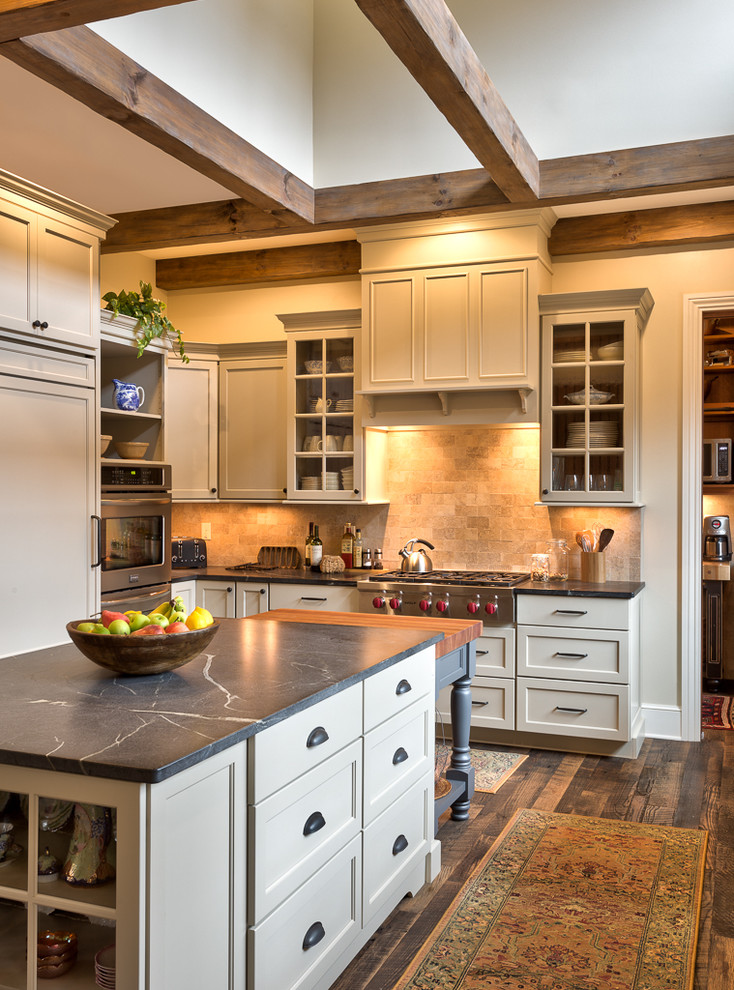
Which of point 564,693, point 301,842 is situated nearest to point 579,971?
point 301,842

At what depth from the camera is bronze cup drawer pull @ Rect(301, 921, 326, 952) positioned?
2205 mm

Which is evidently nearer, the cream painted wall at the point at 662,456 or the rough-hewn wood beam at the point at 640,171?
the rough-hewn wood beam at the point at 640,171

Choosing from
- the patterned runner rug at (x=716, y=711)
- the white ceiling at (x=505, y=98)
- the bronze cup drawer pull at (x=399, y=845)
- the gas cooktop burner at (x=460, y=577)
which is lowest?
the patterned runner rug at (x=716, y=711)

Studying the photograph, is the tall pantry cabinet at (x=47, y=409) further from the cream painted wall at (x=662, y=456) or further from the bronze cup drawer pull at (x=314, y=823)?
the cream painted wall at (x=662, y=456)

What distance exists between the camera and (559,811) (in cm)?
389

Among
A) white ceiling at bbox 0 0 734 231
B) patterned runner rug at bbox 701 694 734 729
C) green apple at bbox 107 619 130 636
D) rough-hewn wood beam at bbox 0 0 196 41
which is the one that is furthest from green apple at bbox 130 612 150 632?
patterned runner rug at bbox 701 694 734 729

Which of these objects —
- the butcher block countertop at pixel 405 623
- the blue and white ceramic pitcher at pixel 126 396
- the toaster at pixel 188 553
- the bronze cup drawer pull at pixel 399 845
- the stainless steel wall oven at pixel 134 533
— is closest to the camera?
the bronze cup drawer pull at pixel 399 845

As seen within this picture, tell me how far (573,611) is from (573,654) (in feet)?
0.74

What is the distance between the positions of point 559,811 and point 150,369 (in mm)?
3131

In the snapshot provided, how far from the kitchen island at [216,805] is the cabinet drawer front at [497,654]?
1943 mm

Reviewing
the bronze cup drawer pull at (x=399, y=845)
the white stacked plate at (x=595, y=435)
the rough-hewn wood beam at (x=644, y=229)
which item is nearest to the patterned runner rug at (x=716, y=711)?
the white stacked plate at (x=595, y=435)

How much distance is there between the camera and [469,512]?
5438 millimetres

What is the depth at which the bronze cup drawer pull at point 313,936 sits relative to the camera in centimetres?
221

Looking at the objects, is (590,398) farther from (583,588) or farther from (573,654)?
(573,654)
